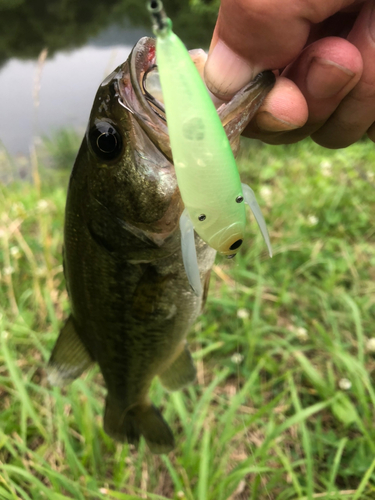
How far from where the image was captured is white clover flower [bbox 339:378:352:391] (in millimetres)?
2057

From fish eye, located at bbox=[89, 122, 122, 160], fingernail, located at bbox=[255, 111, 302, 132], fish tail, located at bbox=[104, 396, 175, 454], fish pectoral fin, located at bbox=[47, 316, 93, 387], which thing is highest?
fish eye, located at bbox=[89, 122, 122, 160]

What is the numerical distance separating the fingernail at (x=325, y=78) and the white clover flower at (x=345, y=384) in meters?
1.57

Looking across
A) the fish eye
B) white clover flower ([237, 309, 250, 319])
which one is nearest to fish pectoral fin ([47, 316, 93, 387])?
the fish eye

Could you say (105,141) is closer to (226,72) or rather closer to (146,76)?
(146,76)

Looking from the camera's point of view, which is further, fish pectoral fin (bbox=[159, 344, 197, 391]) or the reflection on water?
the reflection on water

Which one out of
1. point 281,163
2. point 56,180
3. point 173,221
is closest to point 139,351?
point 173,221

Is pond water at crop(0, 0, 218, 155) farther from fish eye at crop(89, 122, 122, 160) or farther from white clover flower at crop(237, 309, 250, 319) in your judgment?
fish eye at crop(89, 122, 122, 160)

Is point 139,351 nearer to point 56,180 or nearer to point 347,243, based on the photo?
point 347,243

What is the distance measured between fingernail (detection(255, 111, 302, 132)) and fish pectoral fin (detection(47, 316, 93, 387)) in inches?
41.8

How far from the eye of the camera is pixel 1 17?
13.3m

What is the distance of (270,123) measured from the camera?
3.84 feet

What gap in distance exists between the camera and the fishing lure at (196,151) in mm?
623

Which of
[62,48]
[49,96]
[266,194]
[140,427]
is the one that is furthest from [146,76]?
[62,48]

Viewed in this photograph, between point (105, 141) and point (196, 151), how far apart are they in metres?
0.45
